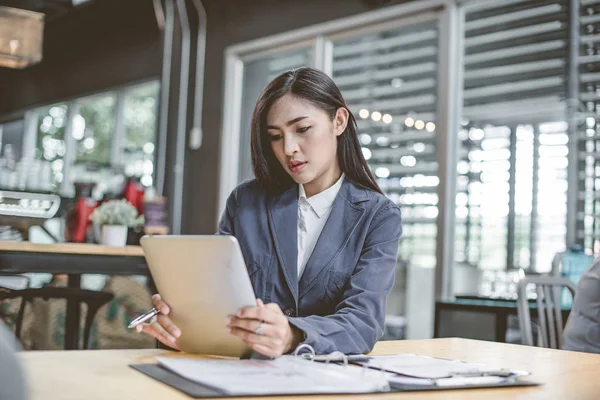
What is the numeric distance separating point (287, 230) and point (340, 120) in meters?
0.30

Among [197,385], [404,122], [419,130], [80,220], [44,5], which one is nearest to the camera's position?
[197,385]

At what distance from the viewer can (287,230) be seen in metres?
1.71

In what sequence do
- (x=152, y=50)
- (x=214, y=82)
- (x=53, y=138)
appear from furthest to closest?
(x=53, y=138), (x=152, y=50), (x=214, y=82)

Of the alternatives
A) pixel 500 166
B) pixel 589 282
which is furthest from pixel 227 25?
pixel 589 282

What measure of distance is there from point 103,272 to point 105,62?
466 cm

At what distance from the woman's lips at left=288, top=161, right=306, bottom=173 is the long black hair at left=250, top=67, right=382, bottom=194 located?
108 millimetres

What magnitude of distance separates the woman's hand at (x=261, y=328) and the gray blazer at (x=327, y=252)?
0.31 m

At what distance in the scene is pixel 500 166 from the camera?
14.8 feet

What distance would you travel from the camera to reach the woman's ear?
1785 mm

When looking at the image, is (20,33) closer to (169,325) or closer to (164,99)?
(164,99)

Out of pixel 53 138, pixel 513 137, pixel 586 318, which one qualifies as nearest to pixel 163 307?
pixel 586 318

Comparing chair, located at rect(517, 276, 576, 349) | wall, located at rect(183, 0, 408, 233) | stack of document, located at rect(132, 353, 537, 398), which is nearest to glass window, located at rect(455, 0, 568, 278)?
chair, located at rect(517, 276, 576, 349)

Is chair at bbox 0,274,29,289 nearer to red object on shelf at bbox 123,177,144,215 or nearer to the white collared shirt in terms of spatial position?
red object on shelf at bbox 123,177,144,215

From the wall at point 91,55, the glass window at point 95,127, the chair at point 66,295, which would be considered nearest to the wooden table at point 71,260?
the chair at point 66,295
